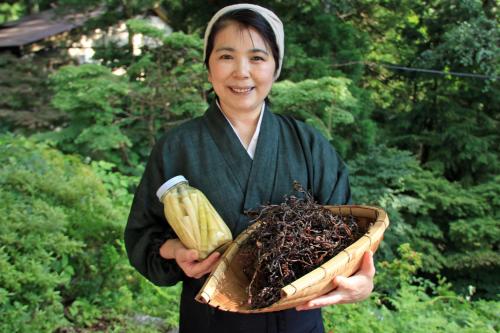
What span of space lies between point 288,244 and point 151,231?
52 centimetres

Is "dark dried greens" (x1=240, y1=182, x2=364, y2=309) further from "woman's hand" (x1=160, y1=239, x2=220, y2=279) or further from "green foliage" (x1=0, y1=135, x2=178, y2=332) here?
"green foliage" (x1=0, y1=135, x2=178, y2=332)

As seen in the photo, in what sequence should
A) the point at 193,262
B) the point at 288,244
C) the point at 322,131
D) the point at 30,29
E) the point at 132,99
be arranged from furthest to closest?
the point at 30,29, the point at 132,99, the point at 322,131, the point at 193,262, the point at 288,244

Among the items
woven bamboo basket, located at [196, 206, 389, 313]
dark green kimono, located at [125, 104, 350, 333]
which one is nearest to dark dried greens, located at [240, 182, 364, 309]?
woven bamboo basket, located at [196, 206, 389, 313]

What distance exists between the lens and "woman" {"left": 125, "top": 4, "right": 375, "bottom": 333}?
1420 mm

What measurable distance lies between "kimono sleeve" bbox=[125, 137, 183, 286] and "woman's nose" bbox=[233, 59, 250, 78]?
1.15 ft

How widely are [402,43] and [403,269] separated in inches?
201

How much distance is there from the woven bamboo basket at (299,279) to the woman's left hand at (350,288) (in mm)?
15

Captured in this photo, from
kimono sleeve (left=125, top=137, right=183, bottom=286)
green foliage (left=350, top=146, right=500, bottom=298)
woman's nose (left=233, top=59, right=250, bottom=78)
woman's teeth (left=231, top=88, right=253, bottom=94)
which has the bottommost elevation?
green foliage (left=350, top=146, right=500, bottom=298)

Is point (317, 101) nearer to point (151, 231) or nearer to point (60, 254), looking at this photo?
point (60, 254)

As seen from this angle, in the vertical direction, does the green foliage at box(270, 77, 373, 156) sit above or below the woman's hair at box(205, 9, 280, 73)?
below

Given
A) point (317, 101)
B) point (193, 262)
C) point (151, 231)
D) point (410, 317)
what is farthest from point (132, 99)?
point (193, 262)

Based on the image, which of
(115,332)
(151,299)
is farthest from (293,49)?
(115,332)

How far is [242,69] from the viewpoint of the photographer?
1396 millimetres

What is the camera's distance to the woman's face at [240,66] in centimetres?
140
